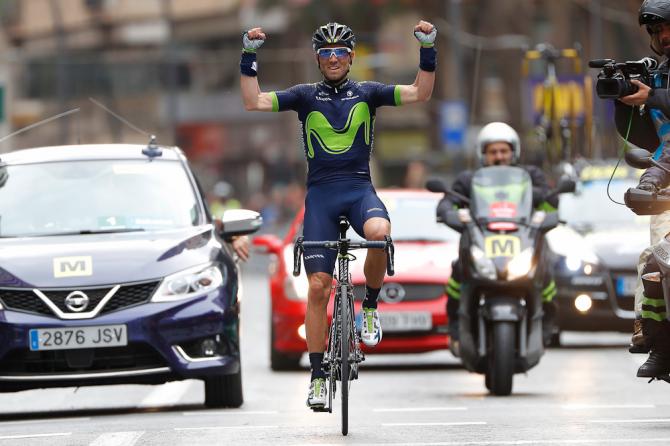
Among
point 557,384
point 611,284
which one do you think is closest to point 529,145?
point 611,284

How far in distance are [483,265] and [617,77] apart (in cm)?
387

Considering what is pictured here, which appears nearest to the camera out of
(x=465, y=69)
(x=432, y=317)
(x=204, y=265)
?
(x=204, y=265)

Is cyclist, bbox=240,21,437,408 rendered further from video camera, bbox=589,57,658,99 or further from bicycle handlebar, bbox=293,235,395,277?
video camera, bbox=589,57,658,99

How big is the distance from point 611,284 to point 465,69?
5979 cm

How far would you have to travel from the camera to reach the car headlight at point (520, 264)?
45.7 ft

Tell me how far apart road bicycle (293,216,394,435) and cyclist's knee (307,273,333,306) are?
7 cm

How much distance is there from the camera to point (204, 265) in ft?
41.2

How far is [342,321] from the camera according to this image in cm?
1066

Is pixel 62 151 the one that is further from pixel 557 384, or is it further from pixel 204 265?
pixel 557 384

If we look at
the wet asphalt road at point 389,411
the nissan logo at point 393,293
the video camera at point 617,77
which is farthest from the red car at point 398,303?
the video camera at point 617,77

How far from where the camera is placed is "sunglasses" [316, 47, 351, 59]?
11.1 m

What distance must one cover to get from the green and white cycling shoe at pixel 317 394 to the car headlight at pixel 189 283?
1.73 meters

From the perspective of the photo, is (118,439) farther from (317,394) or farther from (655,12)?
(655,12)

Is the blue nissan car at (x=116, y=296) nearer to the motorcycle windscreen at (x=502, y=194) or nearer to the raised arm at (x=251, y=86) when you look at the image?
the raised arm at (x=251, y=86)
